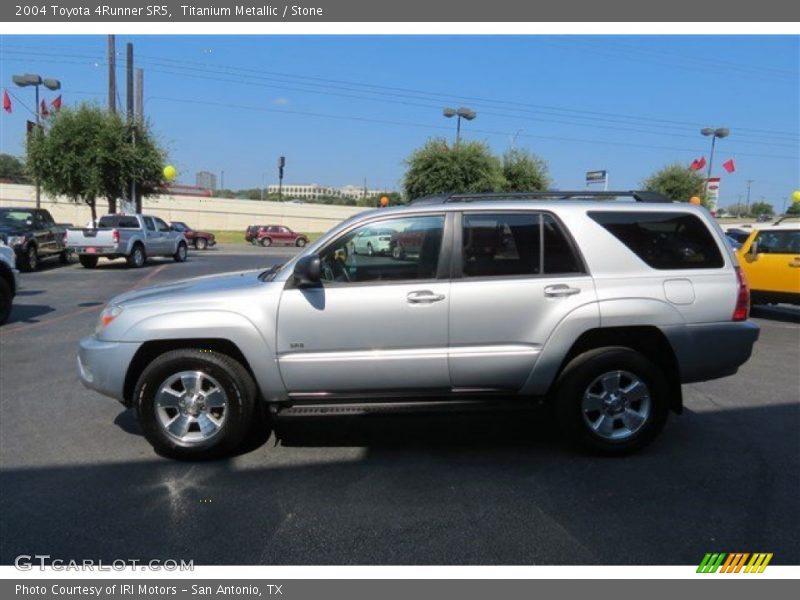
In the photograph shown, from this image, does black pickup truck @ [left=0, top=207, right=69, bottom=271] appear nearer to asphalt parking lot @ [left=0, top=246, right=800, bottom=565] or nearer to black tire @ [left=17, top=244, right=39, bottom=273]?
black tire @ [left=17, top=244, right=39, bottom=273]

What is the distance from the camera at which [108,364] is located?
4500mm

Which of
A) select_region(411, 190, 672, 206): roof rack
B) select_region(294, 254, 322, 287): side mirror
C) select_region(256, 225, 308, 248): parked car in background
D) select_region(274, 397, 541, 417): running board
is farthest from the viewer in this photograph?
select_region(256, 225, 308, 248): parked car in background

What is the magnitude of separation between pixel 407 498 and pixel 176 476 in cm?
158

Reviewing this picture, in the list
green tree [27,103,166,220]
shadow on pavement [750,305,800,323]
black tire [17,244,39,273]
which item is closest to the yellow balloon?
green tree [27,103,166,220]

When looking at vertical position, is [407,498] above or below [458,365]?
below

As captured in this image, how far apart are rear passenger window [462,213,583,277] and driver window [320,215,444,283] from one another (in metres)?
0.23

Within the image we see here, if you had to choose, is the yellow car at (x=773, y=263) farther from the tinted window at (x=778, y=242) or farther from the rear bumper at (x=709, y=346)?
the rear bumper at (x=709, y=346)

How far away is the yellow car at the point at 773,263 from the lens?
11.4 m

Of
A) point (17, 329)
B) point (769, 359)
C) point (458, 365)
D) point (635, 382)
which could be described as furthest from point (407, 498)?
point (17, 329)

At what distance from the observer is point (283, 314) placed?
4.39 metres

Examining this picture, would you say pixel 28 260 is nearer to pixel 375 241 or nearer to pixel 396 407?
pixel 375 241

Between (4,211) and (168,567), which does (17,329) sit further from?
(4,211)

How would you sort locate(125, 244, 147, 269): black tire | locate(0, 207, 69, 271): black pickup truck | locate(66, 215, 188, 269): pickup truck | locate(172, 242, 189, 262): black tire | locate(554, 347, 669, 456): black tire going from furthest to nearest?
locate(172, 242, 189, 262): black tire → locate(125, 244, 147, 269): black tire → locate(66, 215, 188, 269): pickup truck → locate(0, 207, 69, 271): black pickup truck → locate(554, 347, 669, 456): black tire

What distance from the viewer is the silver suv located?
4.40 meters
